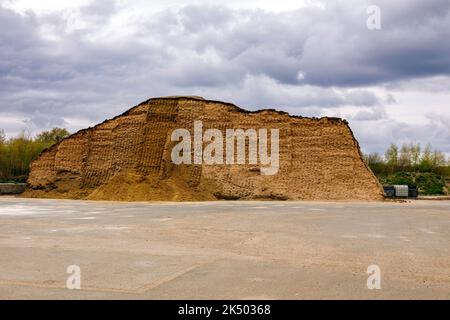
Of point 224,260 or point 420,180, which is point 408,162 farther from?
point 224,260

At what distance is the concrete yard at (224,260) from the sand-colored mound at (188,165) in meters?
20.3

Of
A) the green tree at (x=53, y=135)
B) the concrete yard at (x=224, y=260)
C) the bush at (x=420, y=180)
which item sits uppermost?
the green tree at (x=53, y=135)

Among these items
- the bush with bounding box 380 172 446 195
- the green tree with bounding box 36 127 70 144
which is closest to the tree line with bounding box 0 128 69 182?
the green tree with bounding box 36 127 70 144

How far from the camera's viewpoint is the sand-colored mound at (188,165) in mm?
36969

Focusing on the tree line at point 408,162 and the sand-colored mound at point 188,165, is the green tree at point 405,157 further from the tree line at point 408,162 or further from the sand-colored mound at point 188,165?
the sand-colored mound at point 188,165

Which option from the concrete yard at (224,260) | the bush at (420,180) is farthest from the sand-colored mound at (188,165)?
the bush at (420,180)

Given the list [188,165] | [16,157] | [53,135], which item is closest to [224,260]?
[188,165]

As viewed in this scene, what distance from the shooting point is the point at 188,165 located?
40656mm

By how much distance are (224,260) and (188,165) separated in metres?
31.3

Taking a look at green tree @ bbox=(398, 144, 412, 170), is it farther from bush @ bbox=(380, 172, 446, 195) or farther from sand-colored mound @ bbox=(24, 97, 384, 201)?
sand-colored mound @ bbox=(24, 97, 384, 201)

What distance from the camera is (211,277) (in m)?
7.86

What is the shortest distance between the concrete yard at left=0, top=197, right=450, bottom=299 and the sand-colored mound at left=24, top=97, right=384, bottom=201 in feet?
66.5
